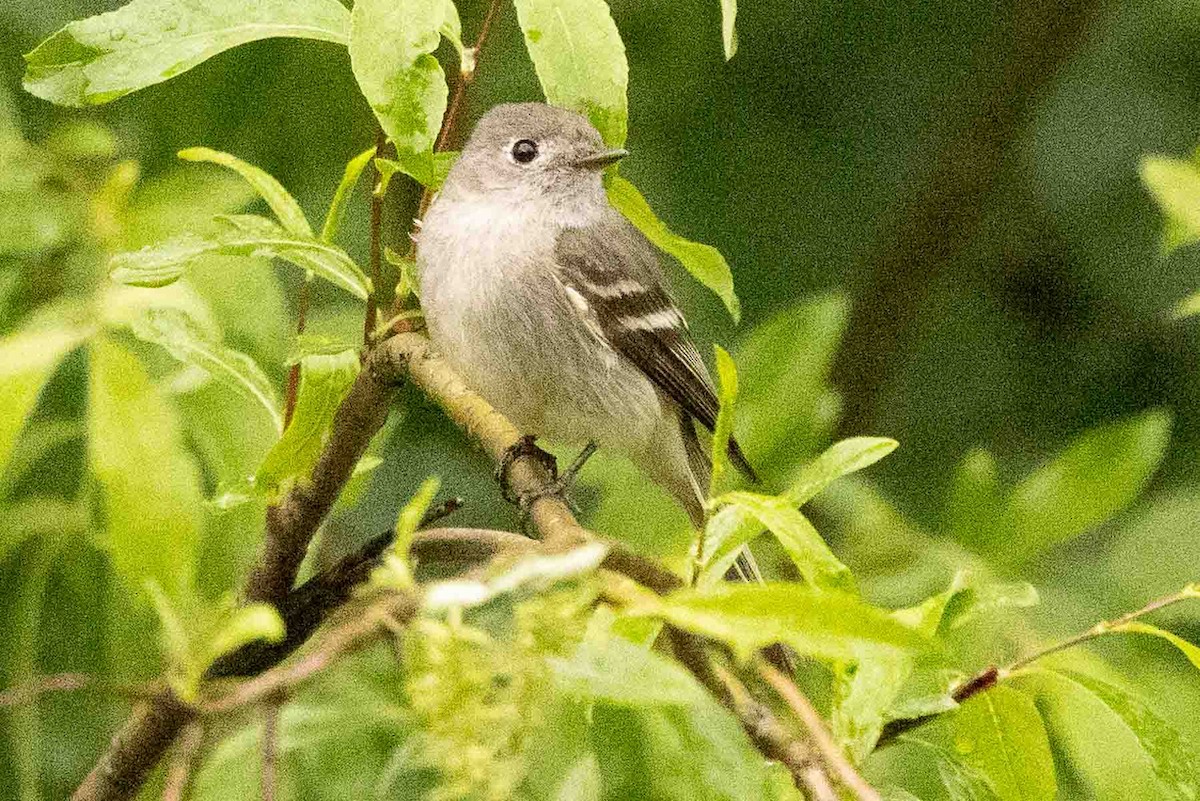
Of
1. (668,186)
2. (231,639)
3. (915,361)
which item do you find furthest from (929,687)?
(915,361)

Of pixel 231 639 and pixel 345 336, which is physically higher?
pixel 231 639

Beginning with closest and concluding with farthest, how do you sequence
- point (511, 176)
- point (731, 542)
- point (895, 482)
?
1. point (731, 542)
2. point (511, 176)
3. point (895, 482)

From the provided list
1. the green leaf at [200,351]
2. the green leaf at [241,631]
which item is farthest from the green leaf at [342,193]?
the green leaf at [241,631]

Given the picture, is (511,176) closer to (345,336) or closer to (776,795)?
(345,336)

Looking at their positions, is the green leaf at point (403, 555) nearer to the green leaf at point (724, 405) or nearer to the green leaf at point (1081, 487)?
the green leaf at point (724, 405)

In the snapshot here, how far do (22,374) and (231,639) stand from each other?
90 centimetres

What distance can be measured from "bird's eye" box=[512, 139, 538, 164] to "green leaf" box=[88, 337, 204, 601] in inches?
58.0

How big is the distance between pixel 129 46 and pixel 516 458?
0.91 meters

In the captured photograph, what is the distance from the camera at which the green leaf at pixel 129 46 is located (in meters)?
1.62

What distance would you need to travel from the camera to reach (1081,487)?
2.67 m

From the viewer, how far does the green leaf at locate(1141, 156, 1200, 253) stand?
2359 millimetres

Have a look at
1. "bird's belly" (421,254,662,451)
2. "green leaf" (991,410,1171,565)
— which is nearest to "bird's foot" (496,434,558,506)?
"bird's belly" (421,254,662,451)

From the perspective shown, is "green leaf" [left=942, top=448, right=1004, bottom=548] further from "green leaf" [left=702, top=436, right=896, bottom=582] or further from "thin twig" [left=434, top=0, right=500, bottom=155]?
"green leaf" [left=702, top=436, right=896, bottom=582]

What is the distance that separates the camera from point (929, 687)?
1804 mm
